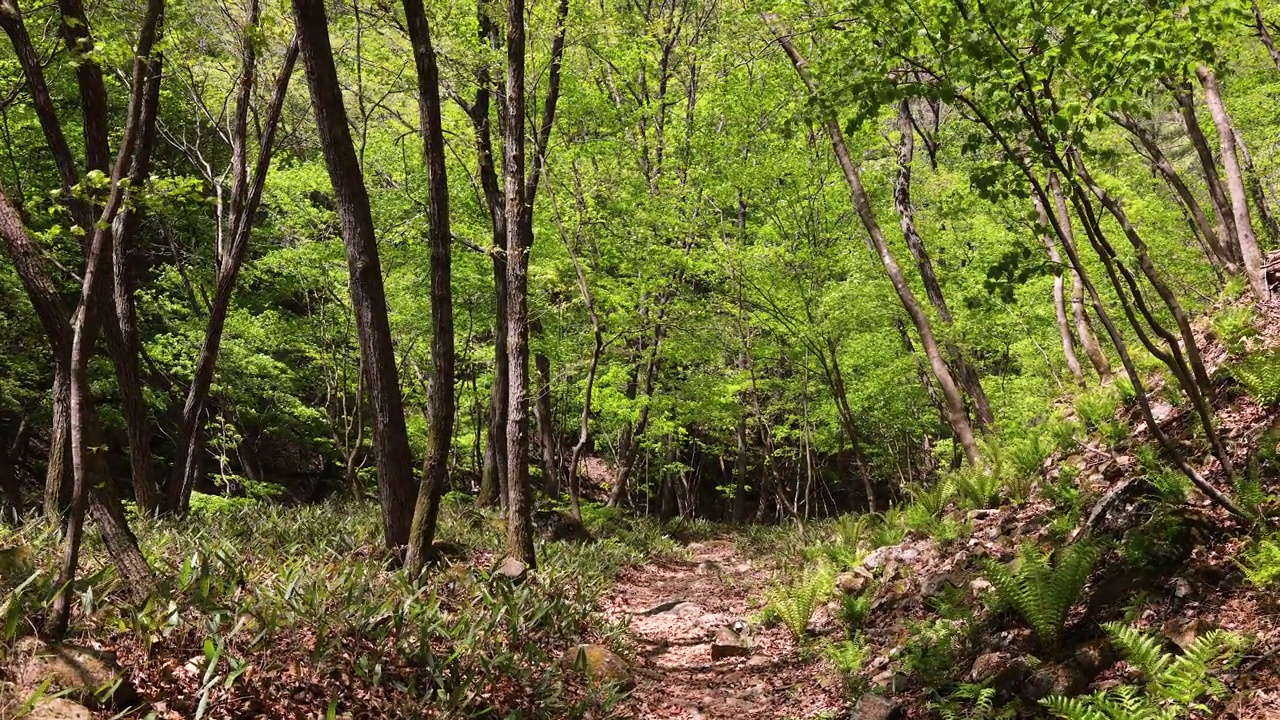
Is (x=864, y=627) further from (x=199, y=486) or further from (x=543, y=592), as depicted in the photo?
(x=199, y=486)

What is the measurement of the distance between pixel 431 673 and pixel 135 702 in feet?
4.98

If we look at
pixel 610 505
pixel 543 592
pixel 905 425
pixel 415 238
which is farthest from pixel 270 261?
pixel 905 425

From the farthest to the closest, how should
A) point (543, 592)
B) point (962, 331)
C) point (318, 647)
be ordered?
point (962, 331) → point (543, 592) → point (318, 647)

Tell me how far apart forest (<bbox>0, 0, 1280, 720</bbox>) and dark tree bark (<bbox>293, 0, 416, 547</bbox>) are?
0.12 feet

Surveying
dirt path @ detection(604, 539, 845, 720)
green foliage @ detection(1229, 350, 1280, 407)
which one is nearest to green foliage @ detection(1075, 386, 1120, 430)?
green foliage @ detection(1229, 350, 1280, 407)

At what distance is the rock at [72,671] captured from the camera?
3.27 metres

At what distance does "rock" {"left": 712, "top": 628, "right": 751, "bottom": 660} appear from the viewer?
22.2ft

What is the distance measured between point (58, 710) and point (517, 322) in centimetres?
520

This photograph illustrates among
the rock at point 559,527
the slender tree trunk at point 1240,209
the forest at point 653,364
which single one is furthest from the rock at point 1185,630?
the rock at point 559,527

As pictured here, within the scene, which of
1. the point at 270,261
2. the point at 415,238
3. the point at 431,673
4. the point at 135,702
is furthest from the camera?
the point at 270,261

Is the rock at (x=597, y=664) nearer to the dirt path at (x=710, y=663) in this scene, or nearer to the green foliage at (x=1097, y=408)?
the dirt path at (x=710, y=663)

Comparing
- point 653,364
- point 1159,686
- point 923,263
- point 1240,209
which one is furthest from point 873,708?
point 653,364

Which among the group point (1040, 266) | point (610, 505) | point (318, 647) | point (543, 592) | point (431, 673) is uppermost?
point (1040, 266)

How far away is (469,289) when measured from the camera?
1449 centimetres
